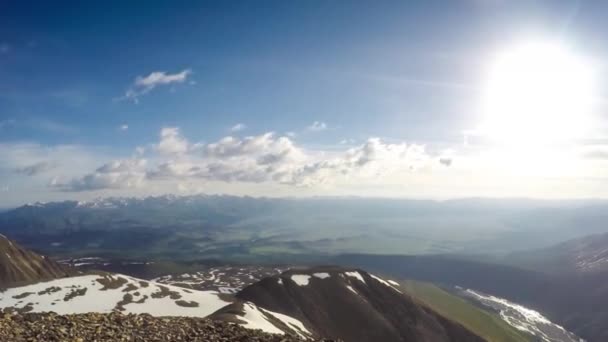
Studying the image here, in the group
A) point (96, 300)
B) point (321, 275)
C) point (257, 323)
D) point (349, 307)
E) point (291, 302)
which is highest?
point (257, 323)

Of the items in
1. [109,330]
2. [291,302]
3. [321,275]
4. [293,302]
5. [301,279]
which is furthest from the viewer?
[321,275]

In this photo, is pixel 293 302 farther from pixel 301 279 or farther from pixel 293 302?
pixel 301 279

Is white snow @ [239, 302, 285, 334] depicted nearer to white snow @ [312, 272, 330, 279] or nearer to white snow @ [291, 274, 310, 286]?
white snow @ [291, 274, 310, 286]

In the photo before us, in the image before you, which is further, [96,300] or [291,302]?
[291,302]

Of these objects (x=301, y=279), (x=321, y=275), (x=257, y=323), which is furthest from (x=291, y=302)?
(x=257, y=323)

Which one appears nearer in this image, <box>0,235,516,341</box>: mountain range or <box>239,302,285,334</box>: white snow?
<box>239,302,285,334</box>: white snow

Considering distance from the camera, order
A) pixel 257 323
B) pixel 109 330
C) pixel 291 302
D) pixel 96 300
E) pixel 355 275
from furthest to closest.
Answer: pixel 355 275 → pixel 291 302 → pixel 96 300 → pixel 257 323 → pixel 109 330

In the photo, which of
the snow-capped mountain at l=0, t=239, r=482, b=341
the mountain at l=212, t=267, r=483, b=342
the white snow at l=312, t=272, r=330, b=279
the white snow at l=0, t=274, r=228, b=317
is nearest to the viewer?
the white snow at l=0, t=274, r=228, b=317

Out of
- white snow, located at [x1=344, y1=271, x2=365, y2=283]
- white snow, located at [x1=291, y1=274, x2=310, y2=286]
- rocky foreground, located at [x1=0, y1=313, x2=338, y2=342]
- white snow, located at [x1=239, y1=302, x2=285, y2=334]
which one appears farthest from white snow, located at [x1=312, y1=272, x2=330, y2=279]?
rocky foreground, located at [x1=0, y1=313, x2=338, y2=342]
